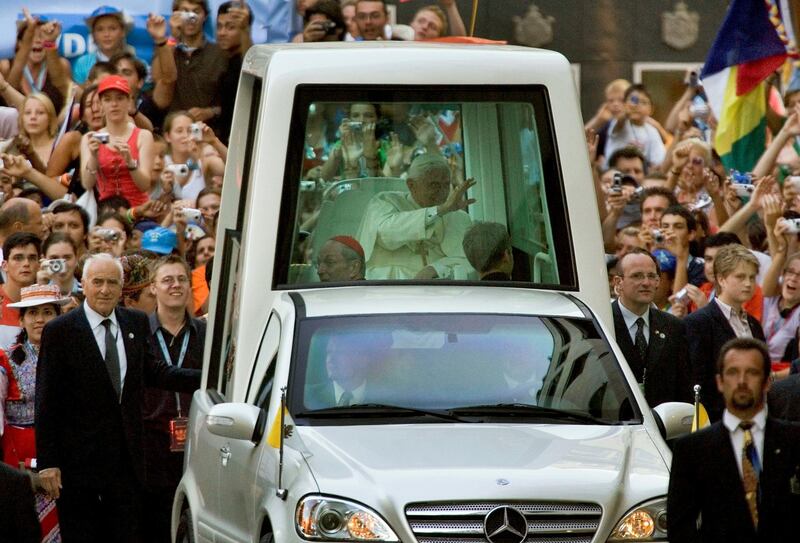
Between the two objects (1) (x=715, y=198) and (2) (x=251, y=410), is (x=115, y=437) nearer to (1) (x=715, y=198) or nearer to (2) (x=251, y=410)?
(2) (x=251, y=410)

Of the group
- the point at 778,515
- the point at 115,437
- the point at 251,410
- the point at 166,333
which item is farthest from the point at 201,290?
the point at 778,515

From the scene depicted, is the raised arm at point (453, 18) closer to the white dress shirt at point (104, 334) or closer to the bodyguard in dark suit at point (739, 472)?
the white dress shirt at point (104, 334)

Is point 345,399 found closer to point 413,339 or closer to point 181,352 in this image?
point 413,339

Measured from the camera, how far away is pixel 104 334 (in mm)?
12594

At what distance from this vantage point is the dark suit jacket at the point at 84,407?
12.4m

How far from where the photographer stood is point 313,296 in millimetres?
10359

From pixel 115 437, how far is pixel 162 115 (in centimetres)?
727

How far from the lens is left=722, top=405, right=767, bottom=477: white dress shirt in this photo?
7980 millimetres

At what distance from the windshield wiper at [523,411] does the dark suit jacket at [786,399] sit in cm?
246

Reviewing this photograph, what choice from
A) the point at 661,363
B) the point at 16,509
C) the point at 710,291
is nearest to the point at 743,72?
the point at 710,291

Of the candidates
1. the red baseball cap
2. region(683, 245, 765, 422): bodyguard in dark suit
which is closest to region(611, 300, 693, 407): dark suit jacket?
region(683, 245, 765, 422): bodyguard in dark suit

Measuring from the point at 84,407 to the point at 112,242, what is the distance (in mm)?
3730

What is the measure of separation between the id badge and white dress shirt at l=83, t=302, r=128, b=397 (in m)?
0.44

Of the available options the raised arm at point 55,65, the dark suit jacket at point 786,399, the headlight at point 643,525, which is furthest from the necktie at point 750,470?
the raised arm at point 55,65
